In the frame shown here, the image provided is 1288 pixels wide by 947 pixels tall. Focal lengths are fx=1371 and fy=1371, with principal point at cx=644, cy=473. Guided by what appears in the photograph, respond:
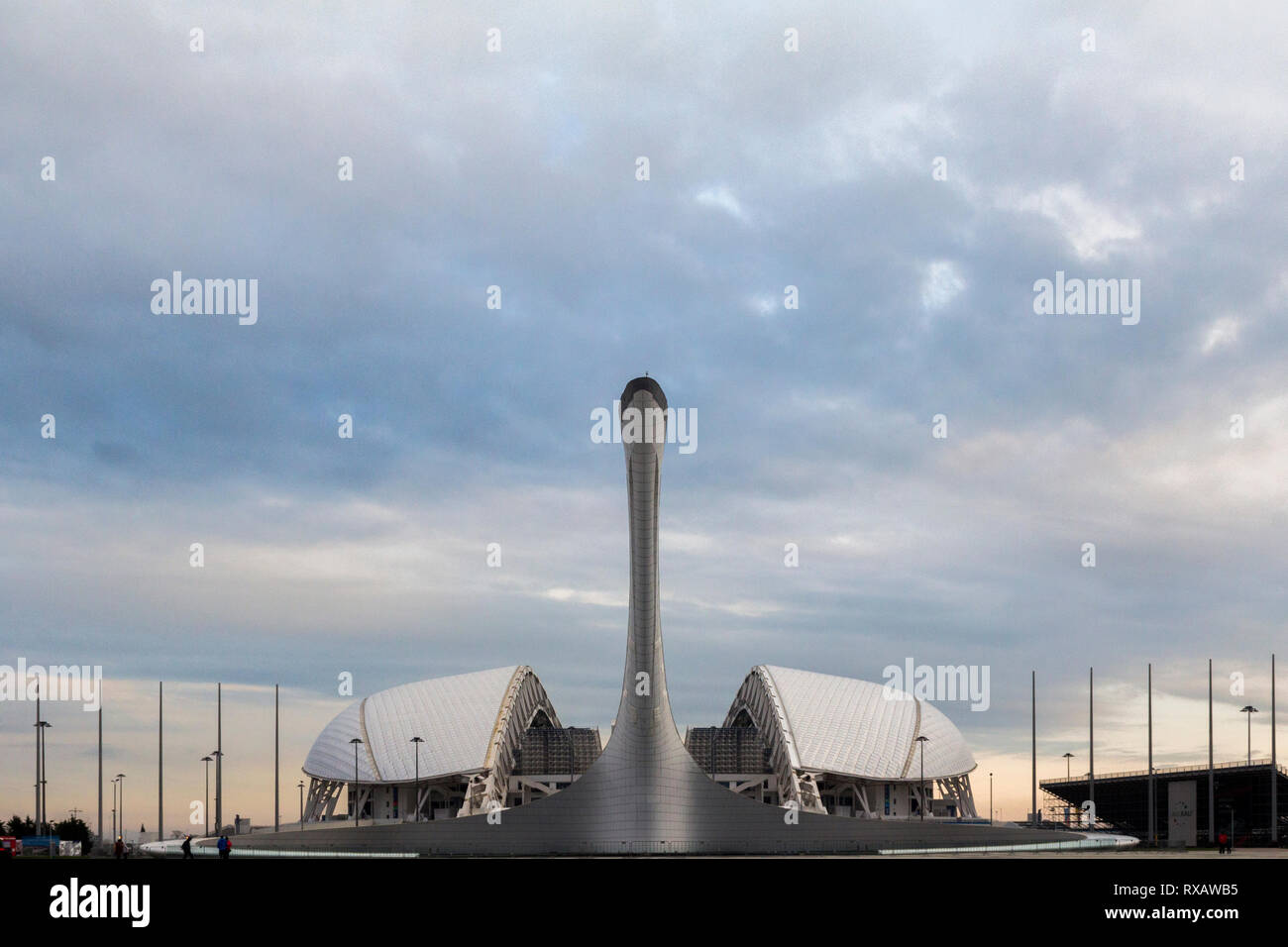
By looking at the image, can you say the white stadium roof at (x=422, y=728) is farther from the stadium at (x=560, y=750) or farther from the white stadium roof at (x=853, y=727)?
the white stadium roof at (x=853, y=727)

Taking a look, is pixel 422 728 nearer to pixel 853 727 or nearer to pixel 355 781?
pixel 355 781

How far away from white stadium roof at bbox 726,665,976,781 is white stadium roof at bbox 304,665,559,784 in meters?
20.6

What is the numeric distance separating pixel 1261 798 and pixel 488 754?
64059mm

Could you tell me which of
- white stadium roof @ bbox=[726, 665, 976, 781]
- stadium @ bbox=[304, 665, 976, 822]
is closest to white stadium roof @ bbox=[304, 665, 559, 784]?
stadium @ bbox=[304, 665, 976, 822]

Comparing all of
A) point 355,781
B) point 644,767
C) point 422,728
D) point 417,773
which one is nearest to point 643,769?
point 644,767

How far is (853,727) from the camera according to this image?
104 metres

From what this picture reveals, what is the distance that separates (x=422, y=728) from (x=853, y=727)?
3273 centimetres

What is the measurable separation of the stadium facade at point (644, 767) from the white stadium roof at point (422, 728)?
15cm

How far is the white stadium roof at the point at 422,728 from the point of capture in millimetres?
100562

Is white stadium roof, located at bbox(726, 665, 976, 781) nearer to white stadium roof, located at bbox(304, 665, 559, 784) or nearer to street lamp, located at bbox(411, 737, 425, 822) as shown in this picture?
white stadium roof, located at bbox(304, 665, 559, 784)

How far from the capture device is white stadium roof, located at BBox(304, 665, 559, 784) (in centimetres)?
10056

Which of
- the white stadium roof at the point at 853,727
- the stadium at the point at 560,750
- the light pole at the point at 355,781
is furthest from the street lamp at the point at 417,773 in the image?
the white stadium roof at the point at 853,727
